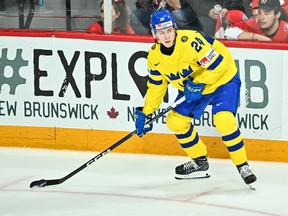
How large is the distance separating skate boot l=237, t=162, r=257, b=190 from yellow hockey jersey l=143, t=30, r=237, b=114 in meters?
0.49

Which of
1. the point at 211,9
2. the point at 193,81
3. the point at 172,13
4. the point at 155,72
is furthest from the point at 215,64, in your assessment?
the point at 172,13

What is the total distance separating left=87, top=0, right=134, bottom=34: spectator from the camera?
6.58 m

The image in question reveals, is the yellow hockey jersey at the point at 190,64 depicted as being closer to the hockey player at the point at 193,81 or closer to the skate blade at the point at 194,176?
the hockey player at the point at 193,81

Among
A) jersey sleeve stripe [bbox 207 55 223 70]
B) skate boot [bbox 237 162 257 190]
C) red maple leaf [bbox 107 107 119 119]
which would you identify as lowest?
skate boot [bbox 237 162 257 190]

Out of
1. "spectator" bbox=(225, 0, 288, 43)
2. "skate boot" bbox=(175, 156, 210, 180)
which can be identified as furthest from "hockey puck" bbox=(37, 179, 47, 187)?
"spectator" bbox=(225, 0, 288, 43)

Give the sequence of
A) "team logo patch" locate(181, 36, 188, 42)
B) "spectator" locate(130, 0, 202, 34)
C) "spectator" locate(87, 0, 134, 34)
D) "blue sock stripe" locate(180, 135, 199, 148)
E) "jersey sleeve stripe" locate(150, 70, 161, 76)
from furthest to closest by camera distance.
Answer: "spectator" locate(87, 0, 134, 34) → "spectator" locate(130, 0, 202, 34) → "blue sock stripe" locate(180, 135, 199, 148) → "jersey sleeve stripe" locate(150, 70, 161, 76) → "team logo patch" locate(181, 36, 188, 42)

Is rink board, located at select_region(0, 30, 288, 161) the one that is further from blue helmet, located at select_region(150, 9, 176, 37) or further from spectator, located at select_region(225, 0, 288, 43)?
blue helmet, located at select_region(150, 9, 176, 37)

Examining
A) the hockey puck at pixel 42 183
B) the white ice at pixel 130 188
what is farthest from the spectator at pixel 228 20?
the hockey puck at pixel 42 183

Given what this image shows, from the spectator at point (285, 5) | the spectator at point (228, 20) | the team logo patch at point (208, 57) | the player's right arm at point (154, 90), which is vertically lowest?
the player's right arm at point (154, 90)

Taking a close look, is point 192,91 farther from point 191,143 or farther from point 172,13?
point 172,13

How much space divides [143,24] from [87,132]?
852 millimetres

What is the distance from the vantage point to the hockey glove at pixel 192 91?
5.56 metres

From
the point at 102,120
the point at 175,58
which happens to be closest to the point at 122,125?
the point at 102,120

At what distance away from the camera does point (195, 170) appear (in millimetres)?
5965
